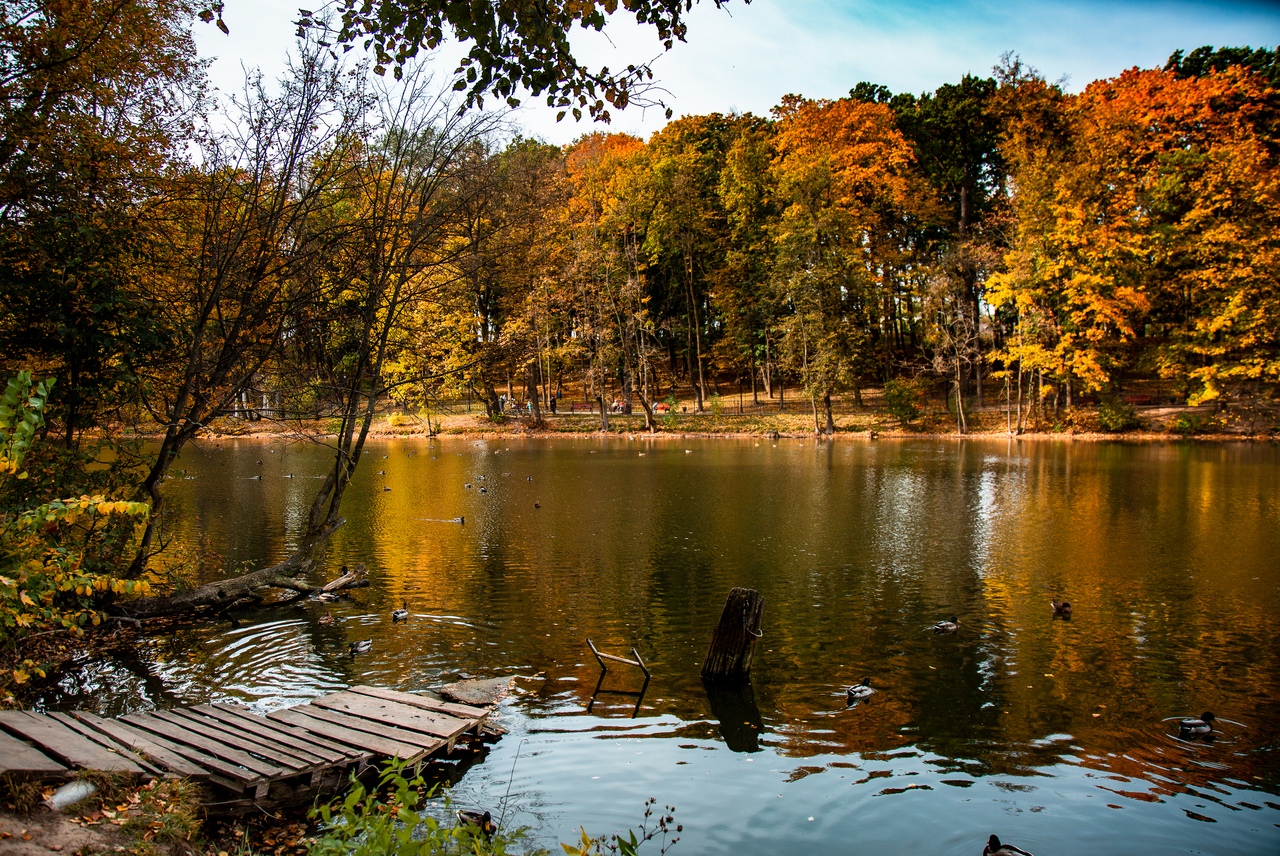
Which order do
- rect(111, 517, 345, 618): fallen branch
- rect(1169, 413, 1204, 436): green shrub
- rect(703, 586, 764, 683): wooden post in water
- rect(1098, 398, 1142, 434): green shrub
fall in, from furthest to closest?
rect(1098, 398, 1142, 434): green shrub, rect(1169, 413, 1204, 436): green shrub, rect(111, 517, 345, 618): fallen branch, rect(703, 586, 764, 683): wooden post in water

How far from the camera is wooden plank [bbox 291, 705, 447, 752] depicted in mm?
7137

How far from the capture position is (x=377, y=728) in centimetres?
743

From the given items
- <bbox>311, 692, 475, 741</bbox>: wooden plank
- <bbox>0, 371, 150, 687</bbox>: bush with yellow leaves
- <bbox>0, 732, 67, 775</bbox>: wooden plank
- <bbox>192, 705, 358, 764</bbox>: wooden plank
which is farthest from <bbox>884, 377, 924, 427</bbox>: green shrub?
<bbox>0, 732, 67, 775</bbox>: wooden plank

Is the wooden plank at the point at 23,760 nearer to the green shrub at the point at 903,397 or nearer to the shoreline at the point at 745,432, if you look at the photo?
the shoreline at the point at 745,432

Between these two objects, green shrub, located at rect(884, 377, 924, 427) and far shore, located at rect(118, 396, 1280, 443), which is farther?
green shrub, located at rect(884, 377, 924, 427)

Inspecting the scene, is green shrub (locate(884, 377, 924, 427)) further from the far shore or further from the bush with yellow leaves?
the bush with yellow leaves

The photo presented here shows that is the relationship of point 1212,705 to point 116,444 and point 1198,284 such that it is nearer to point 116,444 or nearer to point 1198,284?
point 116,444

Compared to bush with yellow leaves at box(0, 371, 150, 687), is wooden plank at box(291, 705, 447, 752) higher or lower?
lower

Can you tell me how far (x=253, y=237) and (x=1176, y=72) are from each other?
1899 inches

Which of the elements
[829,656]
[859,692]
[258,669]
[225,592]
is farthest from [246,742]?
[829,656]

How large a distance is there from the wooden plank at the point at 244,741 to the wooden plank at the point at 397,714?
40.5 inches

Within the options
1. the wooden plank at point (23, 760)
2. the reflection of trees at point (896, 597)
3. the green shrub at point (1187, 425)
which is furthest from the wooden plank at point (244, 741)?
the green shrub at point (1187, 425)

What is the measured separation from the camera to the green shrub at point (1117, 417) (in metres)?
38.6

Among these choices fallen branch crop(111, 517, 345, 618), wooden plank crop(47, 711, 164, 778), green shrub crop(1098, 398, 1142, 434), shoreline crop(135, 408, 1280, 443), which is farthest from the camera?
green shrub crop(1098, 398, 1142, 434)
